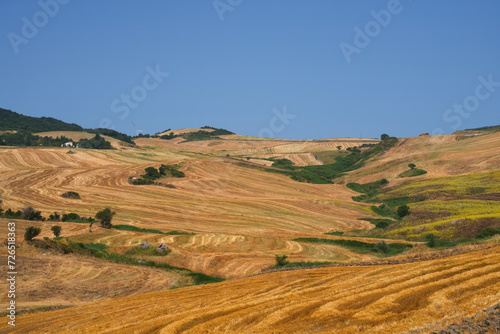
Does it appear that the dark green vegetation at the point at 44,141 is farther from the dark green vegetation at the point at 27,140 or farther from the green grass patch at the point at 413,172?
the green grass patch at the point at 413,172

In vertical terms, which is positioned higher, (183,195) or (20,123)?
(20,123)

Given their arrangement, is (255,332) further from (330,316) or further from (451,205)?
(451,205)

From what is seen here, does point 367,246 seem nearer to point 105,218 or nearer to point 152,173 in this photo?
point 105,218

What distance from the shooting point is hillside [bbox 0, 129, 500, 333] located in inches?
590

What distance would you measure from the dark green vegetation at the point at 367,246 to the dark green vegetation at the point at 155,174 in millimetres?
48699

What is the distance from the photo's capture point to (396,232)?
53.2m

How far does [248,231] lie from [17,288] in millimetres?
34391

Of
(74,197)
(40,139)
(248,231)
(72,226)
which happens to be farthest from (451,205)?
(40,139)

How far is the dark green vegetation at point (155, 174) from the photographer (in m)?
89.9

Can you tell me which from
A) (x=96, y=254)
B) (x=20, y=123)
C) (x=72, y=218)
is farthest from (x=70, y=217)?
(x=20, y=123)

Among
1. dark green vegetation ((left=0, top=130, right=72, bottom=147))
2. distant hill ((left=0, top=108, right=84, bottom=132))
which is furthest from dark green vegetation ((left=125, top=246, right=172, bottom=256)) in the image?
distant hill ((left=0, top=108, right=84, bottom=132))

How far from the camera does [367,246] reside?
47.2 m

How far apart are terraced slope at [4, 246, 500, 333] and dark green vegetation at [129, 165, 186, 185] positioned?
69.5 meters

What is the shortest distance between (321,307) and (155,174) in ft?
279
